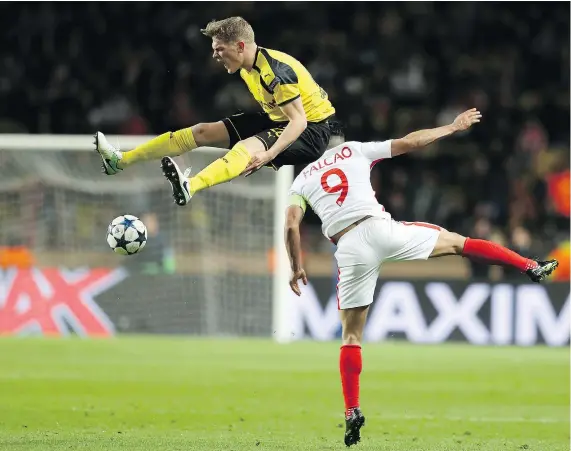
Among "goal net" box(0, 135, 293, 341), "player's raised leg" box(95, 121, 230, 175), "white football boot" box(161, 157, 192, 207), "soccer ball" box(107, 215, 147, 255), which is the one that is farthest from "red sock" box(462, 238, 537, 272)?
"goal net" box(0, 135, 293, 341)

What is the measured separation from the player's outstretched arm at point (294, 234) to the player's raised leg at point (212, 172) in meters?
0.55

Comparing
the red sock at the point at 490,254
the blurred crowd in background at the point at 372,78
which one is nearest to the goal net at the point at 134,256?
the blurred crowd in background at the point at 372,78

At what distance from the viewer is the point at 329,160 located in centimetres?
864

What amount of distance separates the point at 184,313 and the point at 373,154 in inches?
336

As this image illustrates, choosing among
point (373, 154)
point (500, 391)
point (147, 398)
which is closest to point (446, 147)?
point (500, 391)

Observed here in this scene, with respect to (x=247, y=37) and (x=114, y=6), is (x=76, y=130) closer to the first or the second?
(x=114, y=6)

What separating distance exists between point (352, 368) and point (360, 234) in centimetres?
97

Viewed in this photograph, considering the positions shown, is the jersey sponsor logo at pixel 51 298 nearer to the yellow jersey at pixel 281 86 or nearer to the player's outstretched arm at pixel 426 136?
the yellow jersey at pixel 281 86

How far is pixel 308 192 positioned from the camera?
28.5ft

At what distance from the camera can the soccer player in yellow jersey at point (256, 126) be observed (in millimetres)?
8250

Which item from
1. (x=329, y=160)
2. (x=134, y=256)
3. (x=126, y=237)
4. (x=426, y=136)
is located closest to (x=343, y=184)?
(x=329, y=160)

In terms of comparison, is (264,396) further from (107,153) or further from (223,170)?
(223,170)

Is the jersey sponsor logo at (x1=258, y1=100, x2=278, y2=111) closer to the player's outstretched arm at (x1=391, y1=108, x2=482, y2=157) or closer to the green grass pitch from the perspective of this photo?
the player's outstretched arm at (x1=391, y1=108, x2=482, y2=157)

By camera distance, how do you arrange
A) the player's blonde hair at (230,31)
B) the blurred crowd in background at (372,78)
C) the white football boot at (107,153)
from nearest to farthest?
the player's blonde hair at (230,31) < the white football boot at (107,153) < the blurred crowd in background at (372,78)
